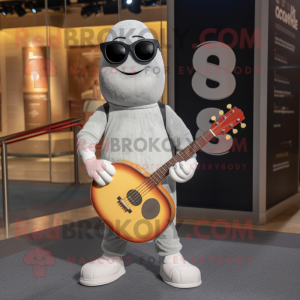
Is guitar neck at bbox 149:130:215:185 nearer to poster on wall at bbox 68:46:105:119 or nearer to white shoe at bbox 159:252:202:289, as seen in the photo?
white shoe at bbox 159:252:202:289

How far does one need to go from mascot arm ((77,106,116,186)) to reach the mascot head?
151mm

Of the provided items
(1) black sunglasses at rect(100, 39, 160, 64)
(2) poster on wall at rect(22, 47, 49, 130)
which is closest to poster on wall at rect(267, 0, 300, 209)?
(1) black sunglasses at rect(100, 39, 160, 64)

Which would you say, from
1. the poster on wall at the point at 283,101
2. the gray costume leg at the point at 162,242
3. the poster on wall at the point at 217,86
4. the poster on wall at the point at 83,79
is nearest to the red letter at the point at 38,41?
the poster on wall at the point at 83,79

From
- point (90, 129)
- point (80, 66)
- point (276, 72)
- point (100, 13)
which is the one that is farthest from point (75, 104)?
point (90, 129)

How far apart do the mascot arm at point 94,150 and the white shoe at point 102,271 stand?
49 cm

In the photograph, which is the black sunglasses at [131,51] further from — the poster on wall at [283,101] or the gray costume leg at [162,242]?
the poster on wall at [283,101]

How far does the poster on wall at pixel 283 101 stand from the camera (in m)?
3.34

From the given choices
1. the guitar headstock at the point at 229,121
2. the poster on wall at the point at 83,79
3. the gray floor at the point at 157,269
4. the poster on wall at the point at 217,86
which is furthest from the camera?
the poster on wall at the point at 83,79

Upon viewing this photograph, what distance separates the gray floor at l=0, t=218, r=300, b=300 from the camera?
1.92 meters

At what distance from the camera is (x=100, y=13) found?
6.25 meters

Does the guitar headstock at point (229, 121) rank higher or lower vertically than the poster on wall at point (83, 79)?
lower

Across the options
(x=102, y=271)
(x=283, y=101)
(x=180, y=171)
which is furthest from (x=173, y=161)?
(x=283, y=101)

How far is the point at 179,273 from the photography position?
1987 mm

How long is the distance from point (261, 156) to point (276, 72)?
2.52 ft
